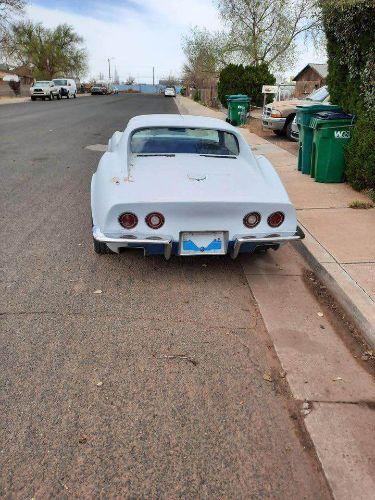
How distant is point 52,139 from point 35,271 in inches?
387

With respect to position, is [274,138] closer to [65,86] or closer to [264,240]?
[264,240]

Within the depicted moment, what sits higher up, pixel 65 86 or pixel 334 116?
pixel 65 86

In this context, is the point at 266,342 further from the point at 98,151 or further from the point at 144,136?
the point at 98,151

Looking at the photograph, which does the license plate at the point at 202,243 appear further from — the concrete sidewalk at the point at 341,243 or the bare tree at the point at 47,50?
the bare tree at the point at 47,50

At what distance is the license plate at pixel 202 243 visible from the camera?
3594mm

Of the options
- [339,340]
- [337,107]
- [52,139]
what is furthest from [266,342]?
[52,139]

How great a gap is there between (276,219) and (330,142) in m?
3.92

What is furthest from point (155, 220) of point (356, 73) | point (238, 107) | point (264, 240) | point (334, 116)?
point (238, 107)

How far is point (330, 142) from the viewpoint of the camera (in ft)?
22.9

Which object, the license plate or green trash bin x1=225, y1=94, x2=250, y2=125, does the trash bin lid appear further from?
green trash bin x1=225, y1=94, x2=250, y2=125

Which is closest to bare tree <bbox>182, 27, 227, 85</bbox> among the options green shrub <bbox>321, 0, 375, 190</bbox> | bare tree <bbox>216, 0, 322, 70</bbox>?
bare tree <bbox>216, 0, 322, 70</bbox>

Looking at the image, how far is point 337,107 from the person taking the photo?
753cm

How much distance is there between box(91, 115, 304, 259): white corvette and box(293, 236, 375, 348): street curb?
0.50 meters

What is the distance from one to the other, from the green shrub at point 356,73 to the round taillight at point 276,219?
3230 mm
